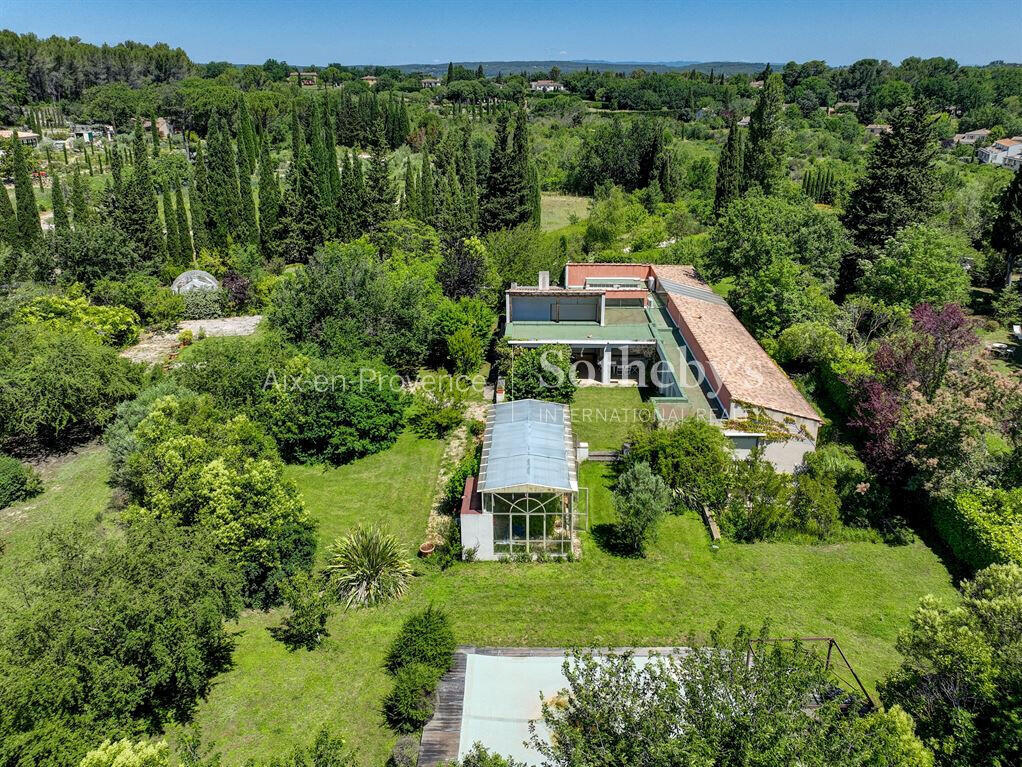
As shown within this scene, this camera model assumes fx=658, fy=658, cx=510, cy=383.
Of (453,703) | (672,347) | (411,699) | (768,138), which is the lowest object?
(453,703)

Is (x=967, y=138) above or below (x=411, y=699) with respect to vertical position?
above

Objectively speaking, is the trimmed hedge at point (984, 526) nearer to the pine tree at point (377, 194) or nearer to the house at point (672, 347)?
the house at point (672, 347)

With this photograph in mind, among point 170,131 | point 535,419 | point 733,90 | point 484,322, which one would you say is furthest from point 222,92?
point 733,90

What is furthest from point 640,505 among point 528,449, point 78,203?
point 78,203

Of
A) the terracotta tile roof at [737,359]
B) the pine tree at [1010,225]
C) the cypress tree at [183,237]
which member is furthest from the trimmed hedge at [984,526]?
the cypress tree at [183,237]

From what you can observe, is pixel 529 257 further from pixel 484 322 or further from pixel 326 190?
pixel 326 190

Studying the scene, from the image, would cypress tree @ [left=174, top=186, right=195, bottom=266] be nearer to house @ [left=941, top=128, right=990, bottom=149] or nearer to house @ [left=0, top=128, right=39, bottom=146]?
house @ [left=0, top=128, right=39, bottom=146]

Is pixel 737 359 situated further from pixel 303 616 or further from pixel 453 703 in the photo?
pixel 303 616
